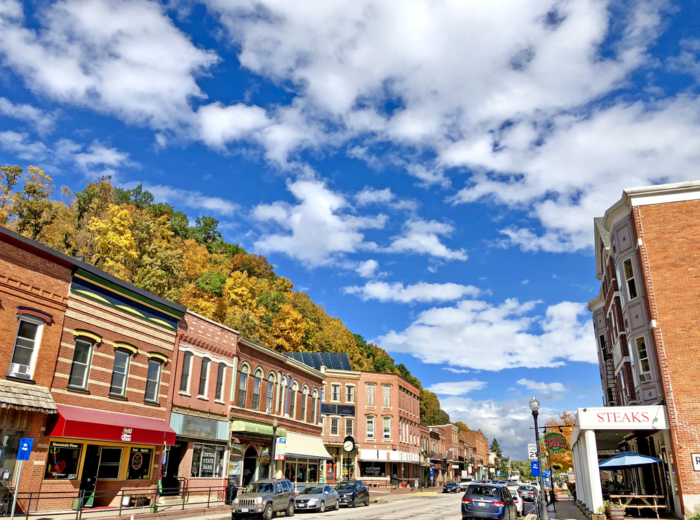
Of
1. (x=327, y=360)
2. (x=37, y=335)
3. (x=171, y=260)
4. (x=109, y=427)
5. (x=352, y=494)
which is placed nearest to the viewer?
(x=37, y=335)

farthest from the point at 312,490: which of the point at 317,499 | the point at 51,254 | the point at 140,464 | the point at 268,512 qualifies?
the point at 51,254

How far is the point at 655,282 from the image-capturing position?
24672 millimetres

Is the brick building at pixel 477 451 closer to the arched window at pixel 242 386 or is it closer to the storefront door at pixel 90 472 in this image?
the arched window at pixel 242 386

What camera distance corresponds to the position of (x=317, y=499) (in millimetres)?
26656

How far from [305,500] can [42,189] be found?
1888 inches

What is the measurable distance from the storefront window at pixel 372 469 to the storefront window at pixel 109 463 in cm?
3963

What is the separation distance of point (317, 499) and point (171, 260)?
31638 mm

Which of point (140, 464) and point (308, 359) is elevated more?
point (308, 359)

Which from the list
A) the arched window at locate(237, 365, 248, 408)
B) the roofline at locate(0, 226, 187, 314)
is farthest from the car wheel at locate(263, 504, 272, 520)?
the roofline at locate(0, 226, 187, 314)

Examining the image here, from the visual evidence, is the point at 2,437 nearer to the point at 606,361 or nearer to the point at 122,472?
the point at 122,472

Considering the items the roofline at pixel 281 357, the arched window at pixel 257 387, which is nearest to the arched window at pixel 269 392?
the arched window at pixel 257 387

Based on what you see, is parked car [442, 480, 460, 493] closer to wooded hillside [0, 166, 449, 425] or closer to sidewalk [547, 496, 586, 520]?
sidewalk [547, 496, 586, 520]

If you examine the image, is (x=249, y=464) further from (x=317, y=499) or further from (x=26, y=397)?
(x=26, y=397)

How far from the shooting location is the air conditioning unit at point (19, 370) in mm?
18125
